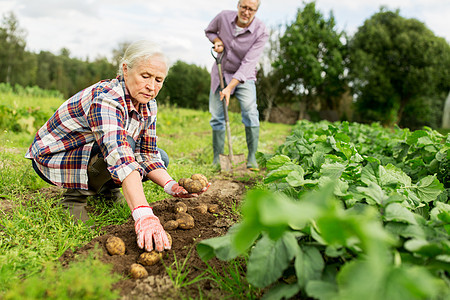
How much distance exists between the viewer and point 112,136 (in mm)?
1746

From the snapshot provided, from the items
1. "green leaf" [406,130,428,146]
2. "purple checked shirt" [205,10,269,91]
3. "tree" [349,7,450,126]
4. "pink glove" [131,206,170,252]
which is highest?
"tree" [349,7,450,126]

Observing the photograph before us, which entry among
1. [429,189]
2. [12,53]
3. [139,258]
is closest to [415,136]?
[429,189]

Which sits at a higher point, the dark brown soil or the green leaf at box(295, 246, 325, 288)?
the green leaf at box(295, 246, 325, 288)

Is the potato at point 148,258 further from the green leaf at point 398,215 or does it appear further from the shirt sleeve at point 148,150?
the green leaf at point 398,215

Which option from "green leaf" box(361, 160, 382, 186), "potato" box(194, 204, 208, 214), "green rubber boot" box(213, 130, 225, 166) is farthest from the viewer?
"green rubber boot" box(213, 130, 225, 166)

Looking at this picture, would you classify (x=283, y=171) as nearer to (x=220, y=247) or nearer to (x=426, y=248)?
(x=220, y=247)

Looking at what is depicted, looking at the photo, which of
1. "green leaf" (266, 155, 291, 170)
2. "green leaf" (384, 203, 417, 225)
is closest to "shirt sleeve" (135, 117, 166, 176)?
"green leaf" (266, 155, 291, 170)

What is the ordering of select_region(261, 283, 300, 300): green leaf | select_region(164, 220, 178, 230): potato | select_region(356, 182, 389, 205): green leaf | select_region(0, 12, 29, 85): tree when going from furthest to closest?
select_region(0, 12, 29, 85): tree
select_region(164, 220, 178, 230): potato
select_region(356, 182, 389, 205): green leaf
select_region(261, 283, 300, 300): green leaf

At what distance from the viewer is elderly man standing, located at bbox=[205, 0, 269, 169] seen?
387 centimetres

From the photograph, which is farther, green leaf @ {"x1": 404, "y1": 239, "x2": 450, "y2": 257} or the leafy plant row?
green leaf @ {"x1": 404, "y1": 239, "x2": 450, "y2": 257}

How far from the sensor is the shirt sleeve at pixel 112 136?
5.60 ft

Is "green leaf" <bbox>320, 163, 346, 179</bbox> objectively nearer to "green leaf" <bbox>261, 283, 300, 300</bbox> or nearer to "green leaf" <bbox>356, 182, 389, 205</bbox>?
"green leaf" <bbox>356, 182, 389, 205</bbox>

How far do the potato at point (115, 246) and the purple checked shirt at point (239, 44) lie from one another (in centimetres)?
268

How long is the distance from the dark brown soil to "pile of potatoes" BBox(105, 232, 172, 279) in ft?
0.07
